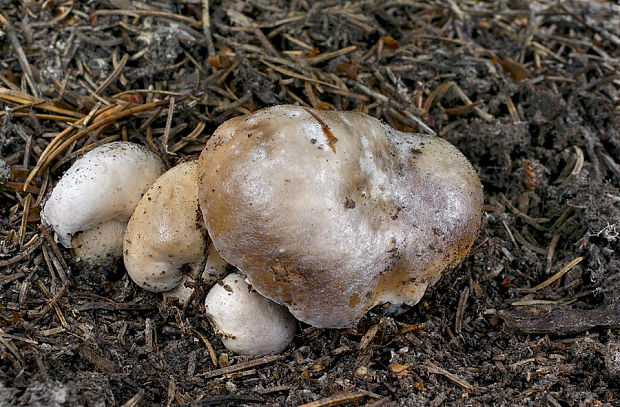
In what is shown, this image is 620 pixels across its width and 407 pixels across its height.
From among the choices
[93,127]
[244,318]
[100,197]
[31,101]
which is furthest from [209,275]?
[31,101]

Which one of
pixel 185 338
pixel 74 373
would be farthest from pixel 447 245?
pixel 74 373

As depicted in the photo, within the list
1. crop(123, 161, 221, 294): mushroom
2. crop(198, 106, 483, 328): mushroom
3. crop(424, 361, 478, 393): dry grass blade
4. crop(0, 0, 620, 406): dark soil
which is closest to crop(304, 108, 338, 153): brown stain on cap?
crop(198, 106, 483, 328): mushroom

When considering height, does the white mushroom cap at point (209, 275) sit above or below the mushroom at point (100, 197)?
below

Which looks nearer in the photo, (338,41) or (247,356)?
(247,356)

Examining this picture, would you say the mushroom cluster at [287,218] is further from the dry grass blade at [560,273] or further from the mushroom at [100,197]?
the dry grass blade at [560,273]

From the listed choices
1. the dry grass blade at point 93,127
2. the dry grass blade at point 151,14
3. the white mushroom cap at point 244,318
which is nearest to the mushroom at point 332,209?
the white mushroom cap at point 244,318

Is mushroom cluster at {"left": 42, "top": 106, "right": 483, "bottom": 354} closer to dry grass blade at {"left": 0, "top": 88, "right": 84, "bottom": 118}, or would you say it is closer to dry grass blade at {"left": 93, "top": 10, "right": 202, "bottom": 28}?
dry grass blade at {"left": 0, "top": 88, "right": 84, "bottom": 118}

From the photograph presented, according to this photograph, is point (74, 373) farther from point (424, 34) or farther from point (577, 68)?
point (577, 68)
